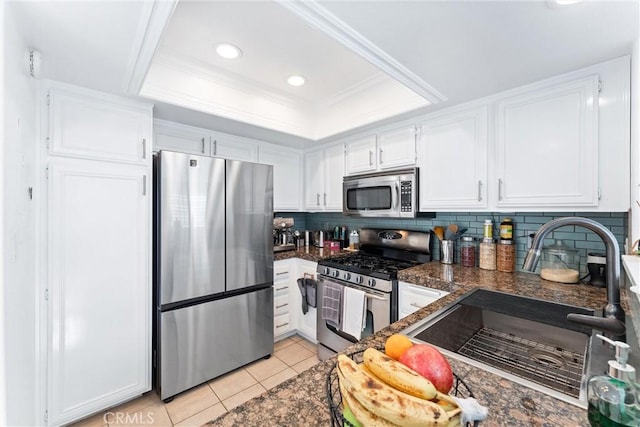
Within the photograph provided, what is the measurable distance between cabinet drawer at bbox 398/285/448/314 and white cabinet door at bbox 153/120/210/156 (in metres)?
2.12

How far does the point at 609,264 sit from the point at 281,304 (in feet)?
7.93

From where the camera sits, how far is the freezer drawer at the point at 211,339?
1947 mm

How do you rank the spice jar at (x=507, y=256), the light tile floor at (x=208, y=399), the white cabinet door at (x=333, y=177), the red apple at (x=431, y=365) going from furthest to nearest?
the white cabinet door at (x=333, y=177), the spice jar at (x=507, y=256), the light tile floor at (x=208, y=399), the red apple at (x=431, y=365)

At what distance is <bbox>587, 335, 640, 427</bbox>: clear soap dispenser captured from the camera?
466 mm

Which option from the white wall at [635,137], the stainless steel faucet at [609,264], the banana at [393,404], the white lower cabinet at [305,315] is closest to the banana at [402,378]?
the banana at [393,404]

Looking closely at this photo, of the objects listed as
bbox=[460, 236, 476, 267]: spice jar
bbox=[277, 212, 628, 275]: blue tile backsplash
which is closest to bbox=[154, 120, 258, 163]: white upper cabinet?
bbox=[277, 212, 628, 275]: blue tile backsplash

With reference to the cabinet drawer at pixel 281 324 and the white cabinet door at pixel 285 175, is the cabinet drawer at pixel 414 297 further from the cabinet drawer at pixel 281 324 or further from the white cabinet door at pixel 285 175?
the white cabinet door at pixel 285 175

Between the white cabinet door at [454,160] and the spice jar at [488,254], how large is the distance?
0.30 metres

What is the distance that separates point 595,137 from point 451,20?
112 centimetres

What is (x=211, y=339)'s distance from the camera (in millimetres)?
2131

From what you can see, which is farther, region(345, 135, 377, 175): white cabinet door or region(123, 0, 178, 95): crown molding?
region(345, 135, 377, 175): white cabinet door

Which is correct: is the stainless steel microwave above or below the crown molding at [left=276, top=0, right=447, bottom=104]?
below

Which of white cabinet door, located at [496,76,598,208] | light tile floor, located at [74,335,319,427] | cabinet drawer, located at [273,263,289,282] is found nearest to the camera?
white cabinet door, located at [496,76,598,208]

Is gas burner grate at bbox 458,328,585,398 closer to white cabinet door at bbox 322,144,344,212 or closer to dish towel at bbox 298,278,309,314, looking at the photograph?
dish towel at bbox 298,278,309,314
